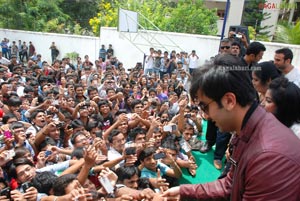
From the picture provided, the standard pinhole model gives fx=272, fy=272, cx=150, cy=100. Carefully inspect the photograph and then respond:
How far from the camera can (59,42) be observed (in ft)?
48.0

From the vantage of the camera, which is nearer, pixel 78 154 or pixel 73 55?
pixel 78 154

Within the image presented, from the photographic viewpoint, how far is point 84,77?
25.3ft

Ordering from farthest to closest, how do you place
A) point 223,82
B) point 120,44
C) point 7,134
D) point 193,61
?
point 120,44 < point 193,61 < point 7,134 < point 223,82

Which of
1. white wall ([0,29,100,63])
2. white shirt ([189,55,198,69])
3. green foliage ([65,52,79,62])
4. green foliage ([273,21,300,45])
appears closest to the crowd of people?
white shirt ([189,55,198,69])

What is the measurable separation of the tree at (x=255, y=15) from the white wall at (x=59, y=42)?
354 inches

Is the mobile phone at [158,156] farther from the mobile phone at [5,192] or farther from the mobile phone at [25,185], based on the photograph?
the mobile phone at [5,192]

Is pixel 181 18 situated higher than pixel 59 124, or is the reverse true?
pixel 181 18

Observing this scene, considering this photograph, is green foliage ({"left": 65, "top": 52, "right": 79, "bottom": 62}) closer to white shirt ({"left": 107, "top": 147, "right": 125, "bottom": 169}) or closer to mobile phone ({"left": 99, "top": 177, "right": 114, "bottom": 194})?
white shirt ({"left": 107, "top": 147, "right": 125, "bottom": 169})

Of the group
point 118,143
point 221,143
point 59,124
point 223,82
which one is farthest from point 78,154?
point 223,82

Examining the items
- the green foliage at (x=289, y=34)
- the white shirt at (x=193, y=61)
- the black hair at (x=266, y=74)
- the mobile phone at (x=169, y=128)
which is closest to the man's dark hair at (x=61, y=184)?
the mobile phone at (x=169, y=128)

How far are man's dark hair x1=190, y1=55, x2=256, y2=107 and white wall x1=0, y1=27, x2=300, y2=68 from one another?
8.97m

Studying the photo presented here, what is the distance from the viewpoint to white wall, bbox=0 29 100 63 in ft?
45.4

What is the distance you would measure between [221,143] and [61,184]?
2.19m

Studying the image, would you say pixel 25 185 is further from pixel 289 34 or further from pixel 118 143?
pixel 289 34
